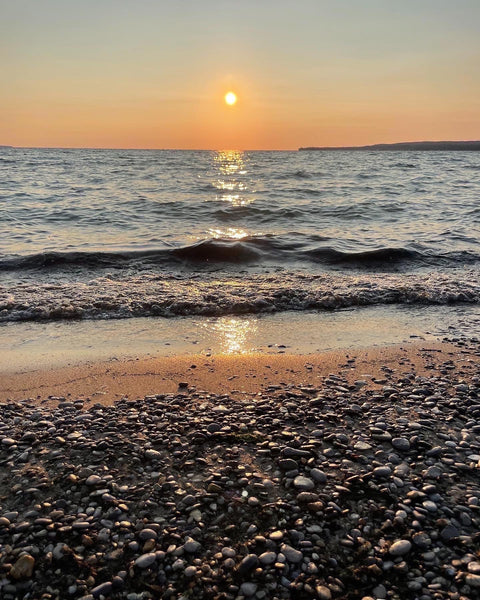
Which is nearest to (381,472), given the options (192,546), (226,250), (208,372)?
(192,546)

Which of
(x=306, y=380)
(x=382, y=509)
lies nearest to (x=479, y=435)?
(x=382, y=509)

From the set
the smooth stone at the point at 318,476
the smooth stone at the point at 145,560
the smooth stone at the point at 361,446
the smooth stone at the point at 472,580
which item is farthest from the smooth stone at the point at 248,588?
the smooth stone at the point at 361,446

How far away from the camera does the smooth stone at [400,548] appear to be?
302 cm

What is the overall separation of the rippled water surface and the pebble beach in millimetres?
4340

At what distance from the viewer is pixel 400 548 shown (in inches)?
119

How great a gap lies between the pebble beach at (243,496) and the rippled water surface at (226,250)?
4340mm

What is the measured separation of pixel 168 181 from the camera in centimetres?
3681

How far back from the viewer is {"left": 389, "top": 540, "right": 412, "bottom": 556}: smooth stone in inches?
119

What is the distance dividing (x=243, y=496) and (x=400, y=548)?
1154 mm

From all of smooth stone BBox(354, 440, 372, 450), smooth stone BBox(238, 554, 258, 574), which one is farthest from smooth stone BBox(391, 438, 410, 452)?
smooth stone BBox(238, 554, 258, 574)

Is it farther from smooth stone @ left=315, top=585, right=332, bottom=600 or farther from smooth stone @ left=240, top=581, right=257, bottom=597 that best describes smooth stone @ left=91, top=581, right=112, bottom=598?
smooth stone @ left=315, top=585, right=332, bottom=600

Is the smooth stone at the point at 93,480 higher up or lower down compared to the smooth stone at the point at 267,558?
higher up

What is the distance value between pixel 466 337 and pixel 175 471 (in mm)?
5546

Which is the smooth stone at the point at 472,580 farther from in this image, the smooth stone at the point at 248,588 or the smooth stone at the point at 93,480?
the smooth stone at the point at 93,480
